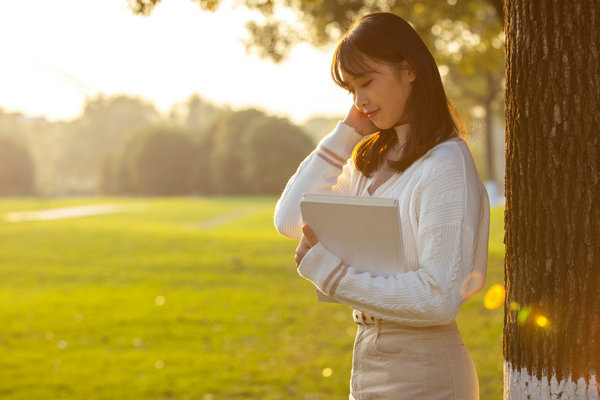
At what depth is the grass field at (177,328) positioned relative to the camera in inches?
268

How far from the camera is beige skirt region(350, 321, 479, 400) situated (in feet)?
6.83

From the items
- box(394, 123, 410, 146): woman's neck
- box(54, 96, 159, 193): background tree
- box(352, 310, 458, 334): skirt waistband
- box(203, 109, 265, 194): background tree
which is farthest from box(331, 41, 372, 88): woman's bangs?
box(54, 96, 159, 193): background tree

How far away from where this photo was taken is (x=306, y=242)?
213 centimetres

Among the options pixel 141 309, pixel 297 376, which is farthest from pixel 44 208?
pixel 297 376

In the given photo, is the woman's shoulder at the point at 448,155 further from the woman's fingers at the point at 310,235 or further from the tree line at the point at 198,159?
the tree line at the point at 198,159

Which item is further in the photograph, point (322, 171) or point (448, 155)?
point (322, 171)

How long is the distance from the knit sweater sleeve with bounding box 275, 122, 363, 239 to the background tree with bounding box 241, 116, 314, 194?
55.5 meters

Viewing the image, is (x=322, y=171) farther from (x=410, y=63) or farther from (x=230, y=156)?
(x=230, y=156)

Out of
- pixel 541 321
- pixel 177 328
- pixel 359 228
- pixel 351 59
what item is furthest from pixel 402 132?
pixel 177 328

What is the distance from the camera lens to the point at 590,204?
2.00 m

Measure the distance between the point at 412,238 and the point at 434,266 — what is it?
0.56 feet

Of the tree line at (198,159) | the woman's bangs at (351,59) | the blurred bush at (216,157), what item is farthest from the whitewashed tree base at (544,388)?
the tree line at (198,159)

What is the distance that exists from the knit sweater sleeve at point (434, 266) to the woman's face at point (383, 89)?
0.89 feet

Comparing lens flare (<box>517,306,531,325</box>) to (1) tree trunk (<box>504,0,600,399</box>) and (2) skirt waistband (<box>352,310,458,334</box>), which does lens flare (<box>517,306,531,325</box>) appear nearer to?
(1) tree trunk (<box>504,0,600,399</box>)
